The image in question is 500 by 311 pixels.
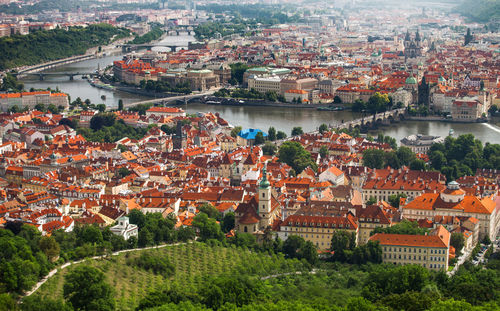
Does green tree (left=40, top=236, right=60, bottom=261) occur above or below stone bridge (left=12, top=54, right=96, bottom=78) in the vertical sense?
above

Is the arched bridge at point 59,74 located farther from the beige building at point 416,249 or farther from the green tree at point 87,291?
the green tree at point 87,291

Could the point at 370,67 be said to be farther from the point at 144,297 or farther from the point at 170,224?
the point at 144,297

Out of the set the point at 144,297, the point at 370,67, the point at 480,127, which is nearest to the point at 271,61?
the point at 370,67

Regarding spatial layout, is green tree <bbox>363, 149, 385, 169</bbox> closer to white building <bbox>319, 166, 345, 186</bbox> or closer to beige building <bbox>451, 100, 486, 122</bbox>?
white building <bbox>319, 166, 345, 186</bbox>

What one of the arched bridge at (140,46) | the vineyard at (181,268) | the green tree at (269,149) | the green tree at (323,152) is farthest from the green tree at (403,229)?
the arched bridge at (140,46)

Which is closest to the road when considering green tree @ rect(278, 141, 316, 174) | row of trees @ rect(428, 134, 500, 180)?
green tree @ rect(278, 141, 316, 174)

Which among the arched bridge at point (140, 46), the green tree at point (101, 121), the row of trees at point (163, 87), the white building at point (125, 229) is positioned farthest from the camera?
the arched bridge at point (140, 46)
